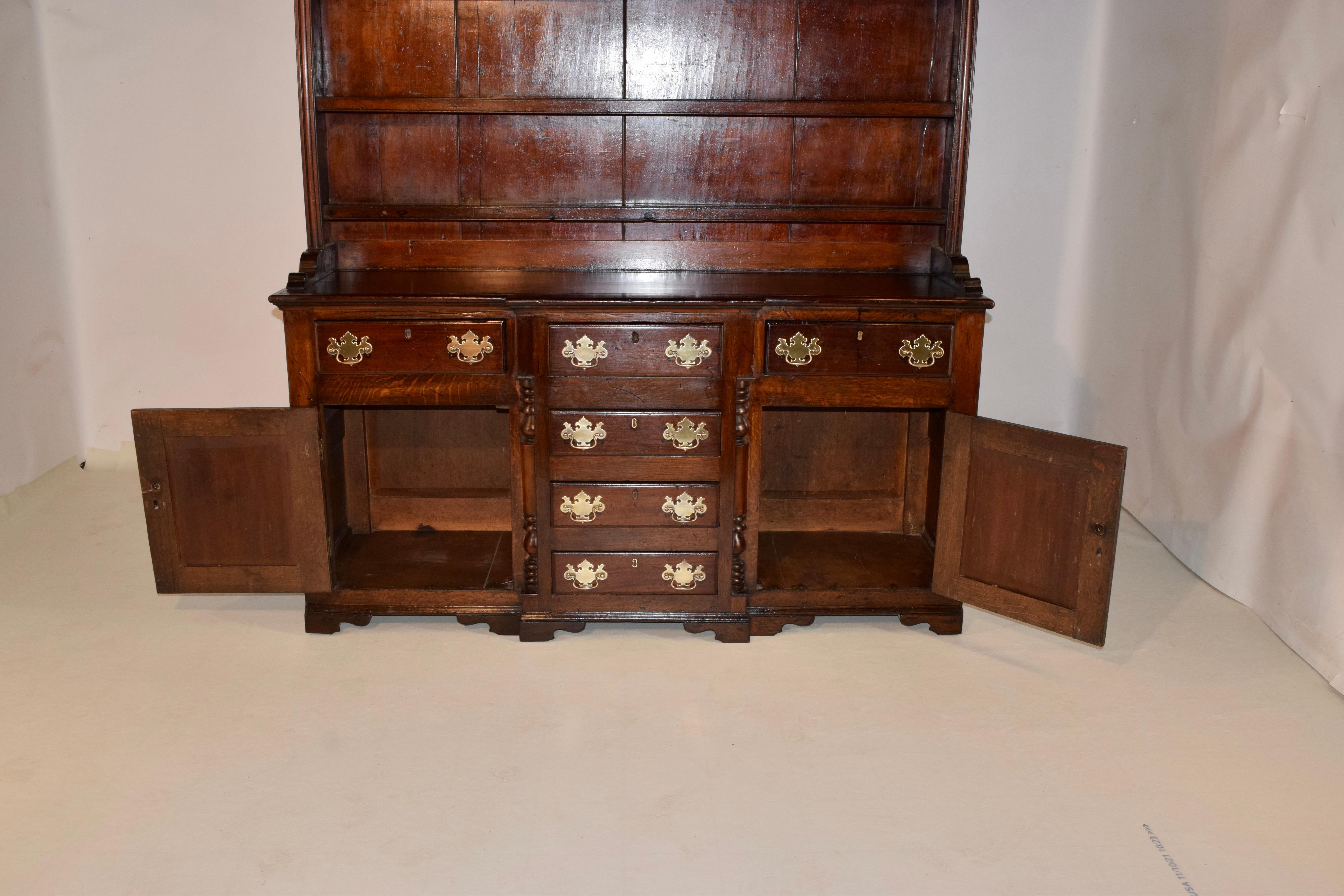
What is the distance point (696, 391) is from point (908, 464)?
37.5 inches

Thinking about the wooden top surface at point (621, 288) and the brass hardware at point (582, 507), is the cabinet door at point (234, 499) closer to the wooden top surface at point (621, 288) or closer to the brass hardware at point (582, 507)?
the wooden top surface at point (621, 288)

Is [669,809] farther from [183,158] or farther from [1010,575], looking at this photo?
[183,158]

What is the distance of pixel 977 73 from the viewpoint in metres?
3.47

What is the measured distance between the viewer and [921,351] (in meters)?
2.66

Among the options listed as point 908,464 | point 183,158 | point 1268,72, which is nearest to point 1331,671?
point 908,464

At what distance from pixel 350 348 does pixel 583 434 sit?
61 cm

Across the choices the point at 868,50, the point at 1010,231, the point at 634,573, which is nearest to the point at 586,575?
the point at 634,573

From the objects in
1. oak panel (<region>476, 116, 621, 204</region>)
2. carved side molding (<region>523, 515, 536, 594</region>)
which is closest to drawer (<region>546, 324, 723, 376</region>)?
carved side molding (<region>523, 515, 536, 594</region>)

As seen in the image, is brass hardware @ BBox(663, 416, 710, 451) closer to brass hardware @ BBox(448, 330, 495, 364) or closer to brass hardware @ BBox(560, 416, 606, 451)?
brass hardware @ BBox(560, 416, 606, 451)

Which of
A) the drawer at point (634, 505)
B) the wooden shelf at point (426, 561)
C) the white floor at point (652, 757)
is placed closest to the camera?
the white floor at point (652, 757)

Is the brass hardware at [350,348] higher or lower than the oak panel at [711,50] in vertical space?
lower

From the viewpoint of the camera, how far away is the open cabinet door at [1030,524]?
8.01 feet

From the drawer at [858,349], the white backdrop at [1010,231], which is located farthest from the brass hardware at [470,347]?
the white backdrop at [1010,231]

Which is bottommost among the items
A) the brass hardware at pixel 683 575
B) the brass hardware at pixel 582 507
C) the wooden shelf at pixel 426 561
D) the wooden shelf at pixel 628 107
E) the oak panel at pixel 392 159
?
the wooden shelf at pixel 426 561
